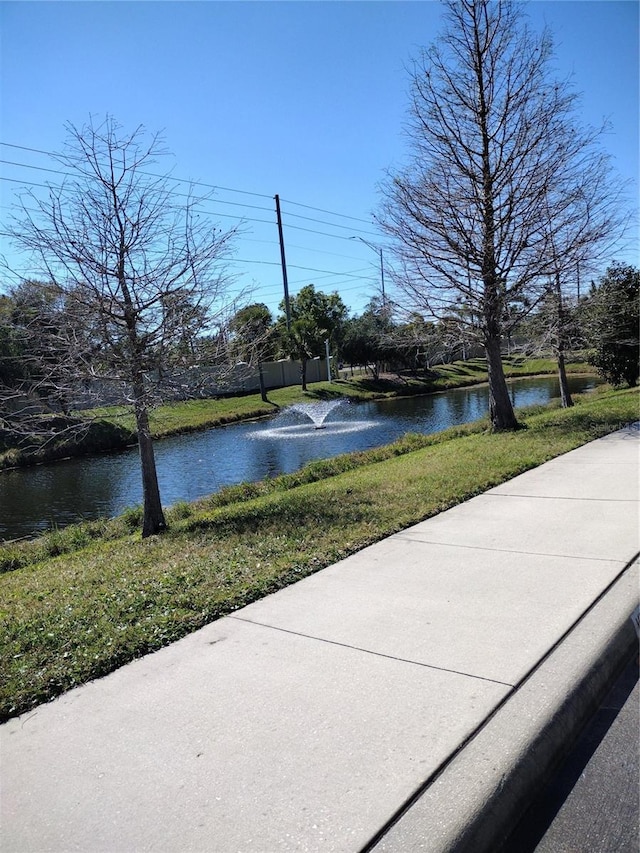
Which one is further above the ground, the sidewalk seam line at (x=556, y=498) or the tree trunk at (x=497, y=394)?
the tree trunk at (x=497, y=394)

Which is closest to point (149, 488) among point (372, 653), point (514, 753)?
point (372, 653)

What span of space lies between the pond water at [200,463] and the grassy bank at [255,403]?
0.93m

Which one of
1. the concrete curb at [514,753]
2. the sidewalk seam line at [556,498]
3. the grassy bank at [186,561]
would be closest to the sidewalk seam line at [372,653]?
the concrete curb at [514,753]

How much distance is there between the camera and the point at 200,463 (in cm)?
1934

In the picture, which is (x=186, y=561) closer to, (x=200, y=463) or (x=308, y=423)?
(x=200, y=463)

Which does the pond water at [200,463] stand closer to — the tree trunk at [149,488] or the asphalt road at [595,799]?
the tree trunk at [149,488]

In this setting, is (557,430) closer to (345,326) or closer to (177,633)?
(177,633)

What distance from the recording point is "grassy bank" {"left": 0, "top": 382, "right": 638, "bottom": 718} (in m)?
3.94

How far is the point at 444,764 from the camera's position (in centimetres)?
265

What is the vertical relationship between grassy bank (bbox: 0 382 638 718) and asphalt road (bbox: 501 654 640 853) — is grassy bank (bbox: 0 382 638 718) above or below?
above

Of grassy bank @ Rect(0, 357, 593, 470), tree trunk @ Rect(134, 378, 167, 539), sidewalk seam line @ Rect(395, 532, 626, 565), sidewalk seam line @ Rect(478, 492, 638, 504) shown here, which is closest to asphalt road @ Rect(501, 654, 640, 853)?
sidewalk seam line @ Rect(395, 532, 626, 565)

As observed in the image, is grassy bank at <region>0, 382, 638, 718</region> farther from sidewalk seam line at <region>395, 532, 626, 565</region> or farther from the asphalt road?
the asphalt road

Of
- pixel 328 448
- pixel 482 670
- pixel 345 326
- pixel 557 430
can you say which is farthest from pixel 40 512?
pixel 345 326

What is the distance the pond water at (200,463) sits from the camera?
14828mm
